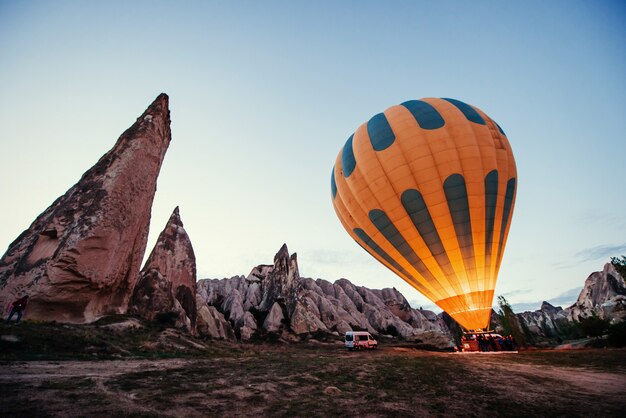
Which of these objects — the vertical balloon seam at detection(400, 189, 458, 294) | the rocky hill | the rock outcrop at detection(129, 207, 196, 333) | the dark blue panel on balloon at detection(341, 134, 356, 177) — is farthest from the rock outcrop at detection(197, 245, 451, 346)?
the rocky hill

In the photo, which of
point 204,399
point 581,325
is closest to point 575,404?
point 204,399

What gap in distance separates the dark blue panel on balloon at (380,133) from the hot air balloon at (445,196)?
0.21 feet

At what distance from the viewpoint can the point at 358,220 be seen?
18672 millimetres

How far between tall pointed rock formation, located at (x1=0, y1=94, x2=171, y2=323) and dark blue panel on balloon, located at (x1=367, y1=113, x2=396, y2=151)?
1433 cm

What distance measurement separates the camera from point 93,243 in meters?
13.0

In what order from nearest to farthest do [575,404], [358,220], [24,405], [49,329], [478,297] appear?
[24,405] → [575,404] → [49,329] → [478,297] → [358,220]

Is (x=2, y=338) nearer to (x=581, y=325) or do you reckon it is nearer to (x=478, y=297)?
(x=478, y=297)

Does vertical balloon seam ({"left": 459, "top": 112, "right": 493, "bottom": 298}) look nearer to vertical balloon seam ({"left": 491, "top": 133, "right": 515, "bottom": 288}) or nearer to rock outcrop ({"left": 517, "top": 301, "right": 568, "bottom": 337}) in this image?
vertical balloon seam ({"left": 491, "top": 133, "right": 515, "bottom": 288})

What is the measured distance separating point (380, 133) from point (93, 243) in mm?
16438

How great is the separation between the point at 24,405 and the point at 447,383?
8029 millimetres

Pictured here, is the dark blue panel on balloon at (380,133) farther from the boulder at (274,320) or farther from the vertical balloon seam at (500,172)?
the boulder at (274,320)

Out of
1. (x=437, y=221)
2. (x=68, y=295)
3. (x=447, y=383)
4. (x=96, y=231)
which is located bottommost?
(x=447, y=383)

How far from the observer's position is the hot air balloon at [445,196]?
15.7 meters

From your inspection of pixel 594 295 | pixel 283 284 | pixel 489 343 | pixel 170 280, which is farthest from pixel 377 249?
pixel 594 295
